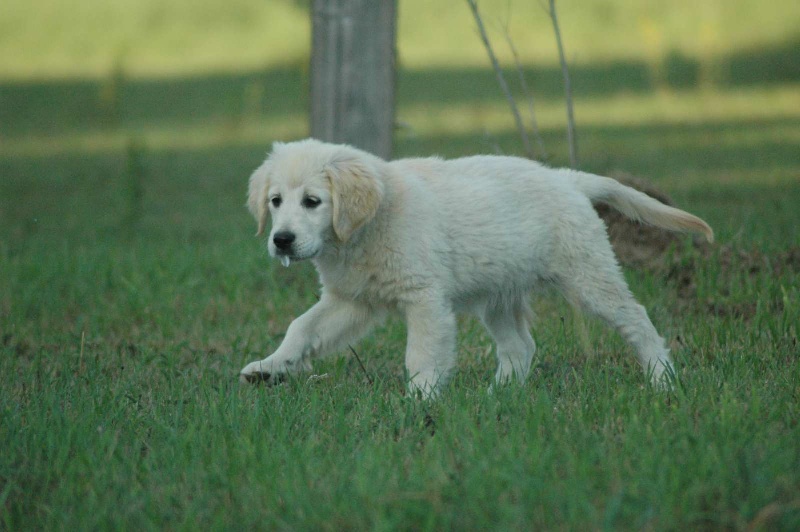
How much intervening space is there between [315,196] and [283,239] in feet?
0.87

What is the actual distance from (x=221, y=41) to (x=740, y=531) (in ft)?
59.3

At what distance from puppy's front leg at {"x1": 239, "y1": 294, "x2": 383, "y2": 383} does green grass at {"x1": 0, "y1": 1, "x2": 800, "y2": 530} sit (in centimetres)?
12

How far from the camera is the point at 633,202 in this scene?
479 centimetres

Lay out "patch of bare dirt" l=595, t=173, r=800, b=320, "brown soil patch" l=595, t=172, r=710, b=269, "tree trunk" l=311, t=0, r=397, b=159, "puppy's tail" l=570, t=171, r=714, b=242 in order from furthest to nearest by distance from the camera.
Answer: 1. "tree trunk" l=311, t=0, r=397, b=159
2. "brown soil patch" l=595, t=172, r=710, b=269
3. "patch of bare dirt" l=595, t=173, r=800, b=320
4. "puppy's tail" l=570, t=171, r=714, b=242

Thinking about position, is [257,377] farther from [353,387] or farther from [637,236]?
[637,236]

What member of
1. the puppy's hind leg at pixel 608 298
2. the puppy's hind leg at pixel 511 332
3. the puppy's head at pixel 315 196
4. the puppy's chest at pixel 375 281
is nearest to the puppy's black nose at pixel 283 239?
the puppy's head at pixel 315 196

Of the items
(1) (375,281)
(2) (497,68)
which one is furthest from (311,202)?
(2) (497,68)

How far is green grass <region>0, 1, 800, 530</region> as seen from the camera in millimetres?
2805

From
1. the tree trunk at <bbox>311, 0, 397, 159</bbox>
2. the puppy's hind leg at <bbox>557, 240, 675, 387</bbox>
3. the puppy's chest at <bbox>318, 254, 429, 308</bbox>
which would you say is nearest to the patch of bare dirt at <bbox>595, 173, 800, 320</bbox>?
the puppy's hind leg at <bbox>557, 240, 675, 387</bbox>

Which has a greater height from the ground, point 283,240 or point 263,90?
point 283,240

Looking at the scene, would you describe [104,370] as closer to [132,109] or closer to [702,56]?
[132,109]

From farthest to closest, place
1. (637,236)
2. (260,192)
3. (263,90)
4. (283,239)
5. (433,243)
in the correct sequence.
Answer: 1. (263,90)
2. (637,236)
3. (260,192)
4. (433,243)
5. (283,239)

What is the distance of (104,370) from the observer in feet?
15.4

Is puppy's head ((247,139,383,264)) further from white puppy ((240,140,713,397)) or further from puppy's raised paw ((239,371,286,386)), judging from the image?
puppy's raised paw ((239,371,286,386))
